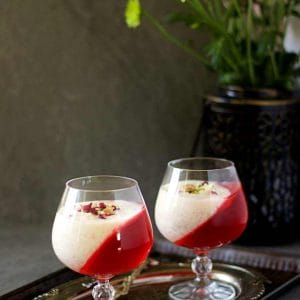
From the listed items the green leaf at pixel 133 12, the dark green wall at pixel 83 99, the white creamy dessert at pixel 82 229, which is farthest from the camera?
the dark green wall at pixel 83 99

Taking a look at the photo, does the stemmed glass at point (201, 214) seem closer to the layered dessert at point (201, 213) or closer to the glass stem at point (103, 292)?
the layered dessert at point (201, 213)

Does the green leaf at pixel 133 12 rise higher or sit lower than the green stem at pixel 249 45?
higher

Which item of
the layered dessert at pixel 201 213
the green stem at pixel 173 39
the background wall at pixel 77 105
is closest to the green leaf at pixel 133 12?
the green stem at pixel 173 39

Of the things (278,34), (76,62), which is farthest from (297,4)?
(76,62)

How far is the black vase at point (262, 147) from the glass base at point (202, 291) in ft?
0.69

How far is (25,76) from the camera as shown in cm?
133

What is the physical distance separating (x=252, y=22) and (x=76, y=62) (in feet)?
1.11

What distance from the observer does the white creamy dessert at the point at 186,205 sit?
110 cm

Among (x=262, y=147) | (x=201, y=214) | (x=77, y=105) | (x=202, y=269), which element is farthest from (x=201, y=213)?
(x=77, y=105)

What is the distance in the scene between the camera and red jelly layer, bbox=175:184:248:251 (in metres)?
1.10

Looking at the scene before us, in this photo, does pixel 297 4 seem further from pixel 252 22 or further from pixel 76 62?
pixel 76 62

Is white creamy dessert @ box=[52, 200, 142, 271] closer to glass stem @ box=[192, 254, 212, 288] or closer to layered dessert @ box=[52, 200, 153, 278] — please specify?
layered dessert @ box=[52, 200, 153, 278]

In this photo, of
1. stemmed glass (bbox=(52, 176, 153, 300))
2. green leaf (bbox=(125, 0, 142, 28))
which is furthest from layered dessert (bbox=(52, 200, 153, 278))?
green leaf (bbox=(125, 0, 142, 28))

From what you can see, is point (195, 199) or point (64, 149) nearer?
point (195, 199)
